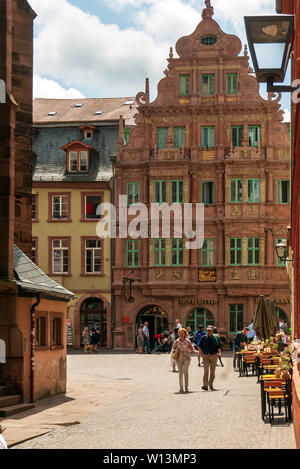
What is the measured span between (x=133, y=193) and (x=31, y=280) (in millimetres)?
28609

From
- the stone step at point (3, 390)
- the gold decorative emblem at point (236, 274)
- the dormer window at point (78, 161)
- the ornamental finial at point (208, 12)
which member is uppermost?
the ornamental finial at point (208, 12)

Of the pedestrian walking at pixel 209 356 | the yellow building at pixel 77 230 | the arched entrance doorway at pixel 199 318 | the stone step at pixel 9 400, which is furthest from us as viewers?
the yellow building at pixel 77 230

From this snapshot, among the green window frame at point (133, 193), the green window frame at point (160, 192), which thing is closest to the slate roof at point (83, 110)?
the green window frame at point (133, 193)

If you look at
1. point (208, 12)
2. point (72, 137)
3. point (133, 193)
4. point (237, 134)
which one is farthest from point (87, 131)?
point (208, 12)

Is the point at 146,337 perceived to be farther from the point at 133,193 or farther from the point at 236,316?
the point at 133,193

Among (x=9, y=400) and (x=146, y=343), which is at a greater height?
(x=9, y=400)

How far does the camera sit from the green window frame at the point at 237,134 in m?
47.7

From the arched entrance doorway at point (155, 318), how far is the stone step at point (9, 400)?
98.9 ft

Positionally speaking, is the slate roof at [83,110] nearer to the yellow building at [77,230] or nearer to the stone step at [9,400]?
the yellow building at [77,230]

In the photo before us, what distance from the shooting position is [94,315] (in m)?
49.4

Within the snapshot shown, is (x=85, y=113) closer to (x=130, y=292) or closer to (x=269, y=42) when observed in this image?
(x=130, y=292)

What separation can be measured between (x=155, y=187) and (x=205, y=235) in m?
3.80

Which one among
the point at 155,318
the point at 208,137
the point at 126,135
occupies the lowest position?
the point at 155,318
